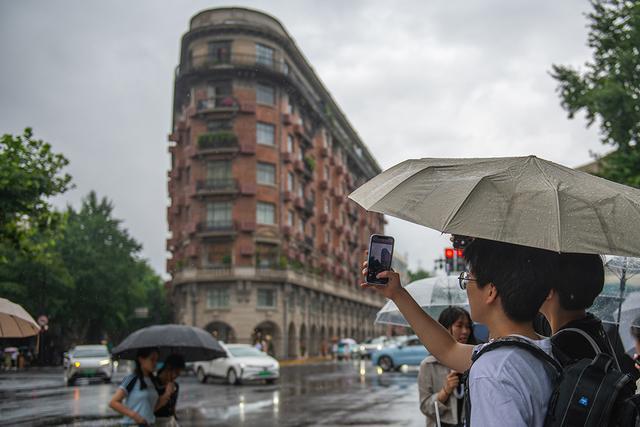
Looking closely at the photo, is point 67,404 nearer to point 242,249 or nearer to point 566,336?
point 566,336

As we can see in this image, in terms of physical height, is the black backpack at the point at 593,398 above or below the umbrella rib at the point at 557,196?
below

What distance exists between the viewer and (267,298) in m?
53.3

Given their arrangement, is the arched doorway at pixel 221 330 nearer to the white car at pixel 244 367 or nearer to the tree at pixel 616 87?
the white car at pixel 244 367

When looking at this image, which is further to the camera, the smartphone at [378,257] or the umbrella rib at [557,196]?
the smartphone at [378,257]

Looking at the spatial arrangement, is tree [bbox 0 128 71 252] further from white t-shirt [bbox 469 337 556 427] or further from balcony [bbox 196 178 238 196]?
balcony [bbox 196 178 238 196]

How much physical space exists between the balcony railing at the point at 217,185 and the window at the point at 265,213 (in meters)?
2.42

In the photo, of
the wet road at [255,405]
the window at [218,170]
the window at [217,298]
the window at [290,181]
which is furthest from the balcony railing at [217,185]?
the wet road at [255,405]

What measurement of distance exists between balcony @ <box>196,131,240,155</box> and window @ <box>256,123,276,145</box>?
2252mm

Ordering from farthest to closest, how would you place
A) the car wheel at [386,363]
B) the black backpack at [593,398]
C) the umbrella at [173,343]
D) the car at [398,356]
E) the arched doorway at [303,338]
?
the arched doorway at [303,338] → the car wheel at [386,363] → the car at [398,356] → the umbrella at [173,343] → the black backpack at [593,398]

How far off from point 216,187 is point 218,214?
1852 mm

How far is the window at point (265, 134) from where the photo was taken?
177ft

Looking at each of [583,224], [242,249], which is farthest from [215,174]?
[583,224]

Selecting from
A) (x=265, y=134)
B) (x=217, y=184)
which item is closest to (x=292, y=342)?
(x=217, y=184)

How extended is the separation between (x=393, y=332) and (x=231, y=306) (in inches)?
2154
